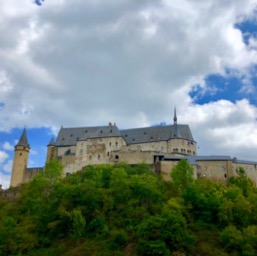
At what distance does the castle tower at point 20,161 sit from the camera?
283 ft

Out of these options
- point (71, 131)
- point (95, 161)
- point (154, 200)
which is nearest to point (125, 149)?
point (95, 161)

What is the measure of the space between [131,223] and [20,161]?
149 feet

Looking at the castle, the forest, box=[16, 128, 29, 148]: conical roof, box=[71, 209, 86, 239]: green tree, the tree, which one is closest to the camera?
the forest

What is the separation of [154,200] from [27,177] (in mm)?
40594

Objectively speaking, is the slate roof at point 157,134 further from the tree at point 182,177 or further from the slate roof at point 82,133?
the tree at point 182,177

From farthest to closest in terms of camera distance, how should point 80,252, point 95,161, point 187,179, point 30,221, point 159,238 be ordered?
point 95,161 → point 187,179 → point 30,221 → point 80,252 → point 159,238

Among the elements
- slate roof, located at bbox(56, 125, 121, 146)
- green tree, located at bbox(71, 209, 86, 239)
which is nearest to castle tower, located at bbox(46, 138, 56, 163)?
slate roof, located at bbox(56, 125, 121, 146)

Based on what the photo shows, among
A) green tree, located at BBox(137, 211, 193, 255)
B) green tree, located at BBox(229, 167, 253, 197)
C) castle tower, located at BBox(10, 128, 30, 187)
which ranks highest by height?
castle tower, located at BBox(10, 128, 30, 187)

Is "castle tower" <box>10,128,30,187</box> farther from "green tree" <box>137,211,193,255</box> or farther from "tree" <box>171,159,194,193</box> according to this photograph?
"green tree" <box>137,211,193,255</box>

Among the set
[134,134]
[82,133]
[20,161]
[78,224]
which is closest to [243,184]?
[78,224]

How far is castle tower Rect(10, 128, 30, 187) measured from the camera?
283 ft

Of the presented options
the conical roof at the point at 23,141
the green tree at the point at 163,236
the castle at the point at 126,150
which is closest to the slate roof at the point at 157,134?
the castle at the point at 126,150

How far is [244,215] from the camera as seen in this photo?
4794 centimetres

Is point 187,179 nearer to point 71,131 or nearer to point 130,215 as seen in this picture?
point 130,215
